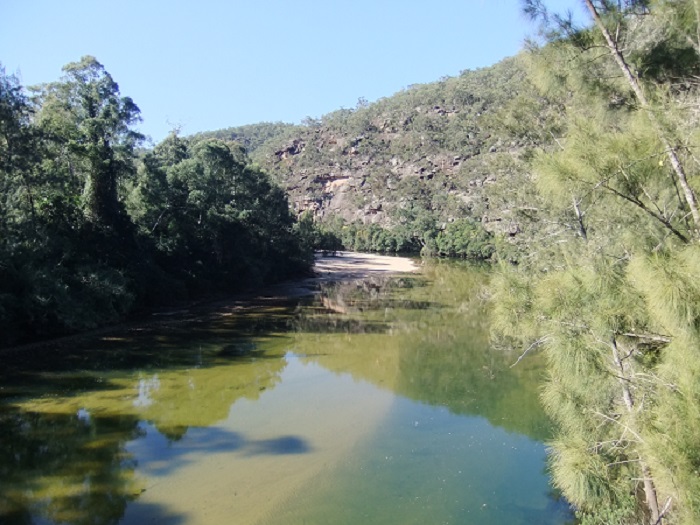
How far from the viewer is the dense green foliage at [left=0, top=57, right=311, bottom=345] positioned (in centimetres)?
1447

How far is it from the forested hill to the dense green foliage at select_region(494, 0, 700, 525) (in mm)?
53146

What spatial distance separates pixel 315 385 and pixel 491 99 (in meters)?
94.3

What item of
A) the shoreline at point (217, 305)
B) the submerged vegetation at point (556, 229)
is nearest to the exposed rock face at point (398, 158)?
the shoreline at point (217, 305)

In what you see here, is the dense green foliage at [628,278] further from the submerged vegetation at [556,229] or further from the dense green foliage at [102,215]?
the dense green foliage at [102,215]

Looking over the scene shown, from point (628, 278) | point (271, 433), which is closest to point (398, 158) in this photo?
point (271, 433)

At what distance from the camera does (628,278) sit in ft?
10.8

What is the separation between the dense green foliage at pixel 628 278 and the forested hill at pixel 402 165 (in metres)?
53.1

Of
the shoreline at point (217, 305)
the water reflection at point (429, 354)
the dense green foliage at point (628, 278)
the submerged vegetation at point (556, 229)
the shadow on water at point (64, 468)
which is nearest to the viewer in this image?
the dense green foliage at point (628, 278)

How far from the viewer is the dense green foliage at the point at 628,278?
2.68m

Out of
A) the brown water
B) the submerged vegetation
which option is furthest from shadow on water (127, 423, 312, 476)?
the submerged vegetation

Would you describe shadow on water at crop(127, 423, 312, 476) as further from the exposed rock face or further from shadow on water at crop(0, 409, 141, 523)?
the exposed rock face

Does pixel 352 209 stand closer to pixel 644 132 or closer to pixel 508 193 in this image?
pixel 508 193

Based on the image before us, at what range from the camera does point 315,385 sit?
12695mm

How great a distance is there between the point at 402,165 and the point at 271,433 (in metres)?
95.8
